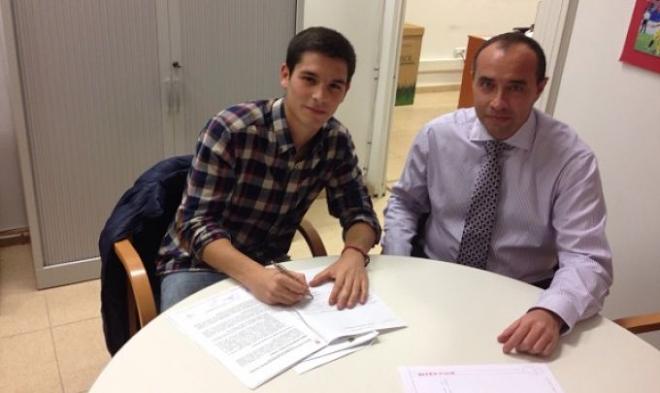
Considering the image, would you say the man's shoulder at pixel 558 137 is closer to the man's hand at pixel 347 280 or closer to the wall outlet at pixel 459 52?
the man's hand at pixel 347 280

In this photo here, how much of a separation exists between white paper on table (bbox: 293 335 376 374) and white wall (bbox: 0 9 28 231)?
2.26 m

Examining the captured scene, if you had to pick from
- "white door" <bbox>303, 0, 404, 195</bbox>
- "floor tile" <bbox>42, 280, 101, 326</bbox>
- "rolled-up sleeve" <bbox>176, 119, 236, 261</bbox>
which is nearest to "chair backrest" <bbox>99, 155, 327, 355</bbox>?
"rolled-up sleeve" <bbox>176, 119, 236, 261</bbox>

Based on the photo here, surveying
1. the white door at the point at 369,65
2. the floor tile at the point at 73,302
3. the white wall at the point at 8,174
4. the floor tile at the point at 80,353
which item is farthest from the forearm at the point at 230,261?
the white door at the point at 369,65

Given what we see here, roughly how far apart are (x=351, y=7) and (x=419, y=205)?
185cm

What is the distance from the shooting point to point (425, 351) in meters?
1.17

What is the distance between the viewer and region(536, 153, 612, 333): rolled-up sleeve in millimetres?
1367

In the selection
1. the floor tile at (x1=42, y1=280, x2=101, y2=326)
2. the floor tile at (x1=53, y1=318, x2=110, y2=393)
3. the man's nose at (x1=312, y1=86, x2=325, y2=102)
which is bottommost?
the floor tile at (x1=53, y1=318, x2=110, y2=393)

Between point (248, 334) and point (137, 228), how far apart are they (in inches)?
22.3

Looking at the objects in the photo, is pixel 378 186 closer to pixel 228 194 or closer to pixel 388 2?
pixel 388 2

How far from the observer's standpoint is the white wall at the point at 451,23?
6312 millimetres

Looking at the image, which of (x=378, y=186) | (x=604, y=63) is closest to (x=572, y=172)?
(x=604, y=63)

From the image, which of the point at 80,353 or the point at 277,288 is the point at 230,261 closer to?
the point at 277,288

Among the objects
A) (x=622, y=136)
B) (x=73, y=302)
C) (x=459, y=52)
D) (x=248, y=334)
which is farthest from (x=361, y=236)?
(x=459, y=52)

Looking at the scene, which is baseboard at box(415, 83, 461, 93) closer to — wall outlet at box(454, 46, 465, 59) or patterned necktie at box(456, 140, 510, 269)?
wall outlet at box(454, 46, 465, 59)
